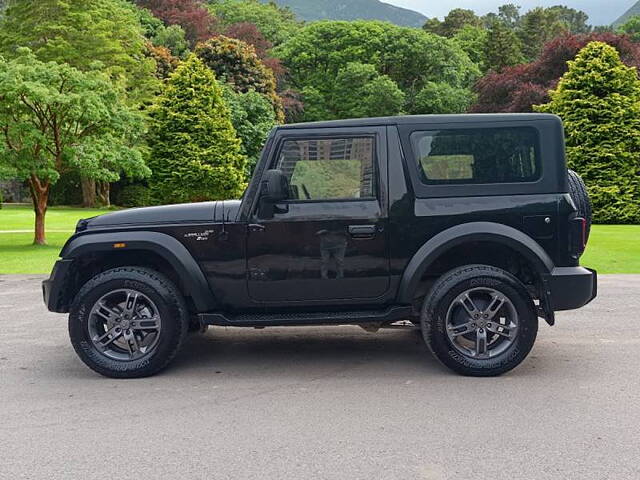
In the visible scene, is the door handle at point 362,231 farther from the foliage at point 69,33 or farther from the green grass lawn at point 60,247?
the foliage at point 69,33

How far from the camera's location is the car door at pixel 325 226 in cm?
517

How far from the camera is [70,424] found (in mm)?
4184

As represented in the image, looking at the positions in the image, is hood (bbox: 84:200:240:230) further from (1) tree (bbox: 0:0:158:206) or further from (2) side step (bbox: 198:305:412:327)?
(1) tree (bbox: 0:0:158:206)

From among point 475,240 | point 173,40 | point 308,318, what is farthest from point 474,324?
point 173,40

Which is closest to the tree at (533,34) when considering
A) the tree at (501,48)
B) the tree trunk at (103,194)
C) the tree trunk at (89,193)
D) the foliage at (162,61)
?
the tree at (501,48)

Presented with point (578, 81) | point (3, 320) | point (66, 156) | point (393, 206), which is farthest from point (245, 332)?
point (578, 81)

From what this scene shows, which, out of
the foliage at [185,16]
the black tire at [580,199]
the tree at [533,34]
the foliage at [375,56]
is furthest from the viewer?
the tree at [533,34]

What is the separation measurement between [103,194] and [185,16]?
20.9 metres

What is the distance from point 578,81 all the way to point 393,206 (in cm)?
2579

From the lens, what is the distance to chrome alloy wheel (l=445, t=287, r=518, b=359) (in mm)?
5098

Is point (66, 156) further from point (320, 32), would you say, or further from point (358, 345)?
point (320, 32)

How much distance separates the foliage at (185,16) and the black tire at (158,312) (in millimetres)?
52845

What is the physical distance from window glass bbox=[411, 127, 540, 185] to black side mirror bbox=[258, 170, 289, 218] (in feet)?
3.70

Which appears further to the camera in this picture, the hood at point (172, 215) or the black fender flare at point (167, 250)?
the hood at point (172, 215)
